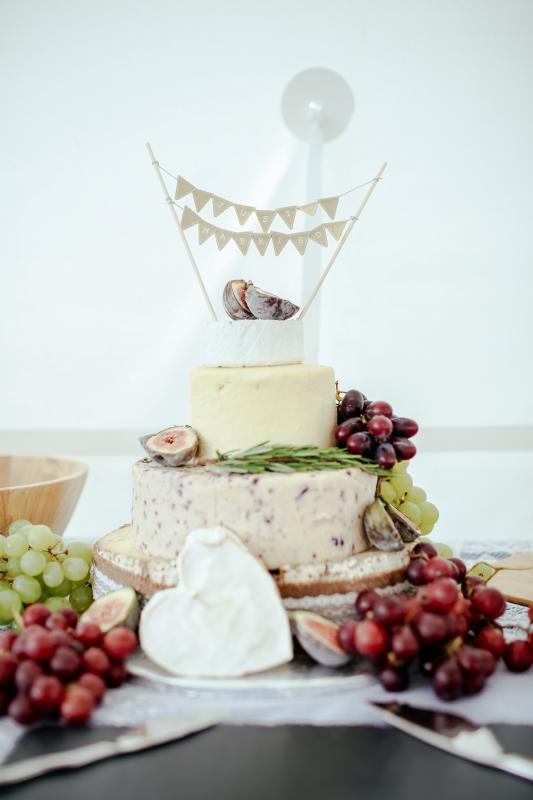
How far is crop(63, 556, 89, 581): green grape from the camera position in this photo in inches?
62.3

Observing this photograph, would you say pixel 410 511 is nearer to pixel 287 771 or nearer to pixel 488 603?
pixel 488 603

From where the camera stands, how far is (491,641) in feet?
4.25

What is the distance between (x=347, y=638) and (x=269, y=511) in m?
0.28

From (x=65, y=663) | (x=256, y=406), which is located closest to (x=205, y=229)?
(x=256, y=406)

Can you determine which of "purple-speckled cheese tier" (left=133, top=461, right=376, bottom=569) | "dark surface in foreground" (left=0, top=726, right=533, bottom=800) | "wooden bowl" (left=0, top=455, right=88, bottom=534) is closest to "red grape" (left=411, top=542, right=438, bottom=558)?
"purple-speckled cheese tier" (left=133, top=461, right=376, bottom=569)

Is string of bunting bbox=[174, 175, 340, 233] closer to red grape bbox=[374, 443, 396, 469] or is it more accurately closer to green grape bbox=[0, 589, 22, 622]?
red grape bbox=[374, 443, 396, 469]

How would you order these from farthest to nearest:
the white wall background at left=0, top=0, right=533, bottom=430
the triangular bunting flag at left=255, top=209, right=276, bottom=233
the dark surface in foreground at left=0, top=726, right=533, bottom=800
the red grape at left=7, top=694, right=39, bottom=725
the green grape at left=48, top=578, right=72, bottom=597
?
the white wall background at left=0, top=0, right=533, bottom=430
the triangular bunting flag at left=255, top=209, right=276, bottom=233
the green grape at left=48, top=578, right=72, bottom=597
the red grape at left=7, top=694, right=39, bottom=725
the dark surface in foreground at left=0, top=726, right=533, bottom=800

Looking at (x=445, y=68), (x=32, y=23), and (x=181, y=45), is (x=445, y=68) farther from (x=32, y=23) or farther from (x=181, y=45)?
(x=32, y=23)

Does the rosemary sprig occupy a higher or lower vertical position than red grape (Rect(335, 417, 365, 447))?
lower

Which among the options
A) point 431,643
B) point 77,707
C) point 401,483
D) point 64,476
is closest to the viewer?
point 77,707

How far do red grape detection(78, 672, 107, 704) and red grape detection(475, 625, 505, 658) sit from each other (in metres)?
0.66

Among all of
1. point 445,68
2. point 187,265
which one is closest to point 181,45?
point 187,265

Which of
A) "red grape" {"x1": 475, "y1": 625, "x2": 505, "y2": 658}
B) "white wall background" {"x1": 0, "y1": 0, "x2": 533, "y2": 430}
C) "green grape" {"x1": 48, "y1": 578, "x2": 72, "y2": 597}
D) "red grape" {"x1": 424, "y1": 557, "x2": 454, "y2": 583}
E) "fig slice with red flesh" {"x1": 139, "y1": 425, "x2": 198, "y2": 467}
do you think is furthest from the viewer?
"white wall background" {"x1": 0, "y1": 0, "x2": 533, "y2": 430}

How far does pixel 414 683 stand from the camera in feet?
4.07
